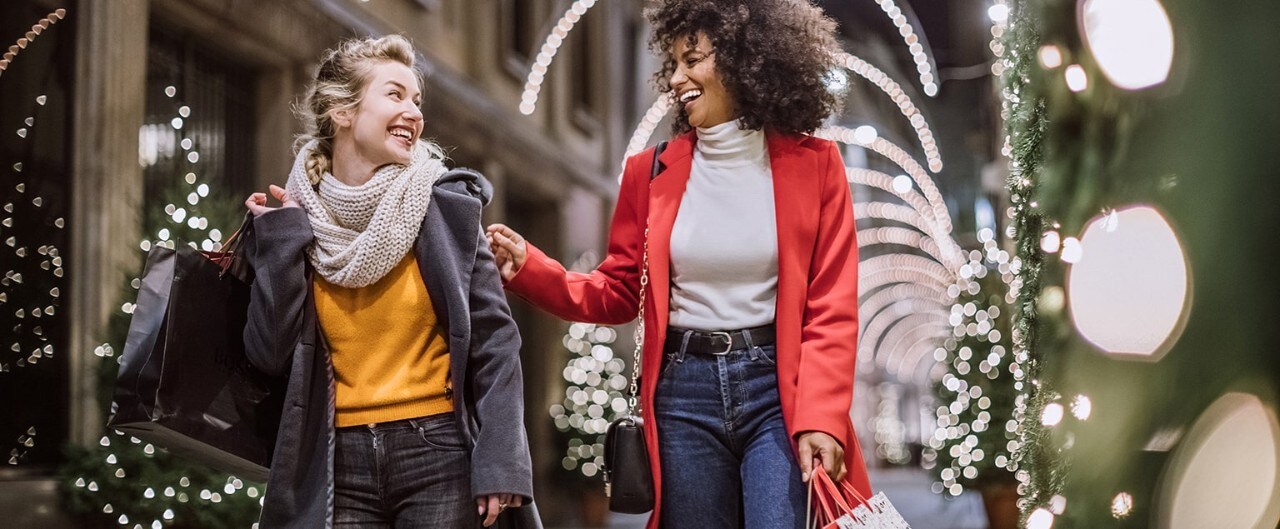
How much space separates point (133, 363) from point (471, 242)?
858 millimetres

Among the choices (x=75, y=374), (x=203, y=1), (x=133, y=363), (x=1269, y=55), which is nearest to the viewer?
(x=1269, y=55)

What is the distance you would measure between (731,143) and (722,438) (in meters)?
0.80

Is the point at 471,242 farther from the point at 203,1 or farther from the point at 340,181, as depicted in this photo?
the point at 203,1

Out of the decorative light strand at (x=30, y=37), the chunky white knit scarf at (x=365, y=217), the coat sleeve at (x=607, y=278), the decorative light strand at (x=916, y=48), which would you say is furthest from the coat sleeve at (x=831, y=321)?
the decorative light strand at (x=916, y=48)

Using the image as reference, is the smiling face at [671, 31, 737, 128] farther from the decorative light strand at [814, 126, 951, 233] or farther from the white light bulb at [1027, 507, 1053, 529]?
the decorative light strand at [814, 126, 951, 233]

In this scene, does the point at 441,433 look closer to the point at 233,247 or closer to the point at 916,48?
the point at 233,247

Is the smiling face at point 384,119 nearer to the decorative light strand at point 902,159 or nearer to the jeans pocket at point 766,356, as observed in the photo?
the jeans pocket at point 766,356

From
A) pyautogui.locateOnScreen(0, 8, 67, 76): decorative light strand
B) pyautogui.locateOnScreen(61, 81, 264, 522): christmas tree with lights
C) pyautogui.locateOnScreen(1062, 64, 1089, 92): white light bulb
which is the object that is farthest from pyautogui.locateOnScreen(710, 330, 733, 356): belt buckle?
pyautogui.locateOnScreen(0, 8, 67, 76): decorative light strand

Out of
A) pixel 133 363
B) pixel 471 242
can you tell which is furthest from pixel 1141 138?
pixel 133 363

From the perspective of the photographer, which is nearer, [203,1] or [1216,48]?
[1216,48]

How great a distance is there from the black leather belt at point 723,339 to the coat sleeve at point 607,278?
41 cm

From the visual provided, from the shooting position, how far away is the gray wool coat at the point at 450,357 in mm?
2934

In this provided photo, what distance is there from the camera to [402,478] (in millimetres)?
2934

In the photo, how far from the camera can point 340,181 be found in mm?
3252
